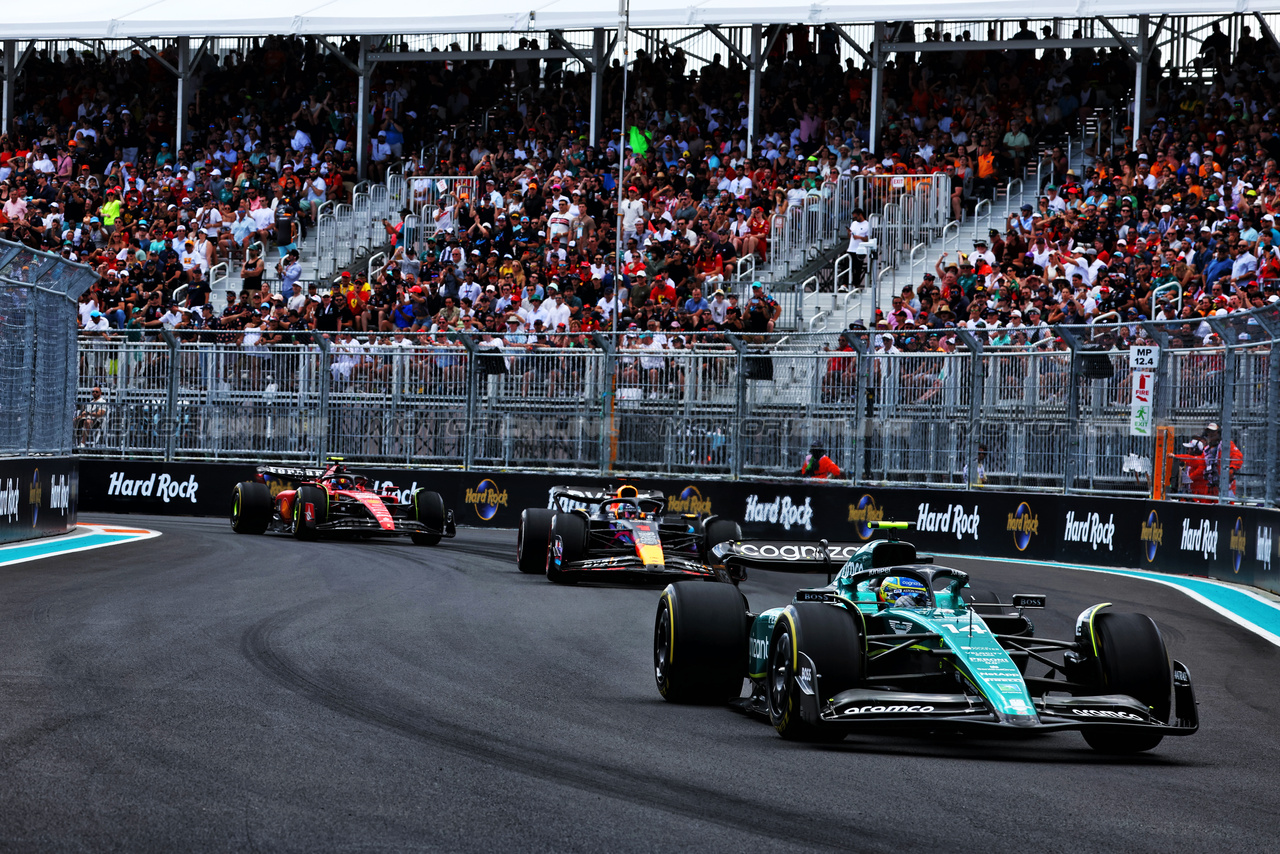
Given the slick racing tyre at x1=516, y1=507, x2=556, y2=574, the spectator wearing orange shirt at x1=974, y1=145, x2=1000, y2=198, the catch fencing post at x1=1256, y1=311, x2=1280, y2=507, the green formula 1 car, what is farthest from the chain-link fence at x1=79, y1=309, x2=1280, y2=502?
the green formula 1 car

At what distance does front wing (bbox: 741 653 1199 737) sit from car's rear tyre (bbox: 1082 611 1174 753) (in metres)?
0.15

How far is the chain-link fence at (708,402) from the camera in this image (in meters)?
18.2

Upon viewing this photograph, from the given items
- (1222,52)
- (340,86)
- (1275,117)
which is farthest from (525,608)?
(340,86)

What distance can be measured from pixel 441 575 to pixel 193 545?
409cm

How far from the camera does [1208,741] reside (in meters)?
7.73

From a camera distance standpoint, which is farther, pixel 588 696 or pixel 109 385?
pixel 109 385

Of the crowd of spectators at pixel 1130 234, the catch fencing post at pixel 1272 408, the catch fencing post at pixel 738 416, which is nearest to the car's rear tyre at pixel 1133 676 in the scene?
the catch fencing post at pixel 1272 408

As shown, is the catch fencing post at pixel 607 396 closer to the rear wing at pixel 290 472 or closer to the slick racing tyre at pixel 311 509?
the rear wing at pixel 290 472

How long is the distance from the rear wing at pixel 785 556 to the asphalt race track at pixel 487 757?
2.69 feet

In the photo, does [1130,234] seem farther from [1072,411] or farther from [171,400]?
[171,400]

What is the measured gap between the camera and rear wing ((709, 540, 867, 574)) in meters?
8.59

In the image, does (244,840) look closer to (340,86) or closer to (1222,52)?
(1222,52)

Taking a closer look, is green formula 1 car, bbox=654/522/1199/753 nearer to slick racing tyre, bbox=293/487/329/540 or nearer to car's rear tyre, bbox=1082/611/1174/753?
car's rear tyre, bbox=1082/611/1174/753

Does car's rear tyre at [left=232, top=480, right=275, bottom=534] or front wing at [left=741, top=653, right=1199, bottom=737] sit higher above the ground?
front wing at [left=741, top=653, right=1199, bottom=737]
